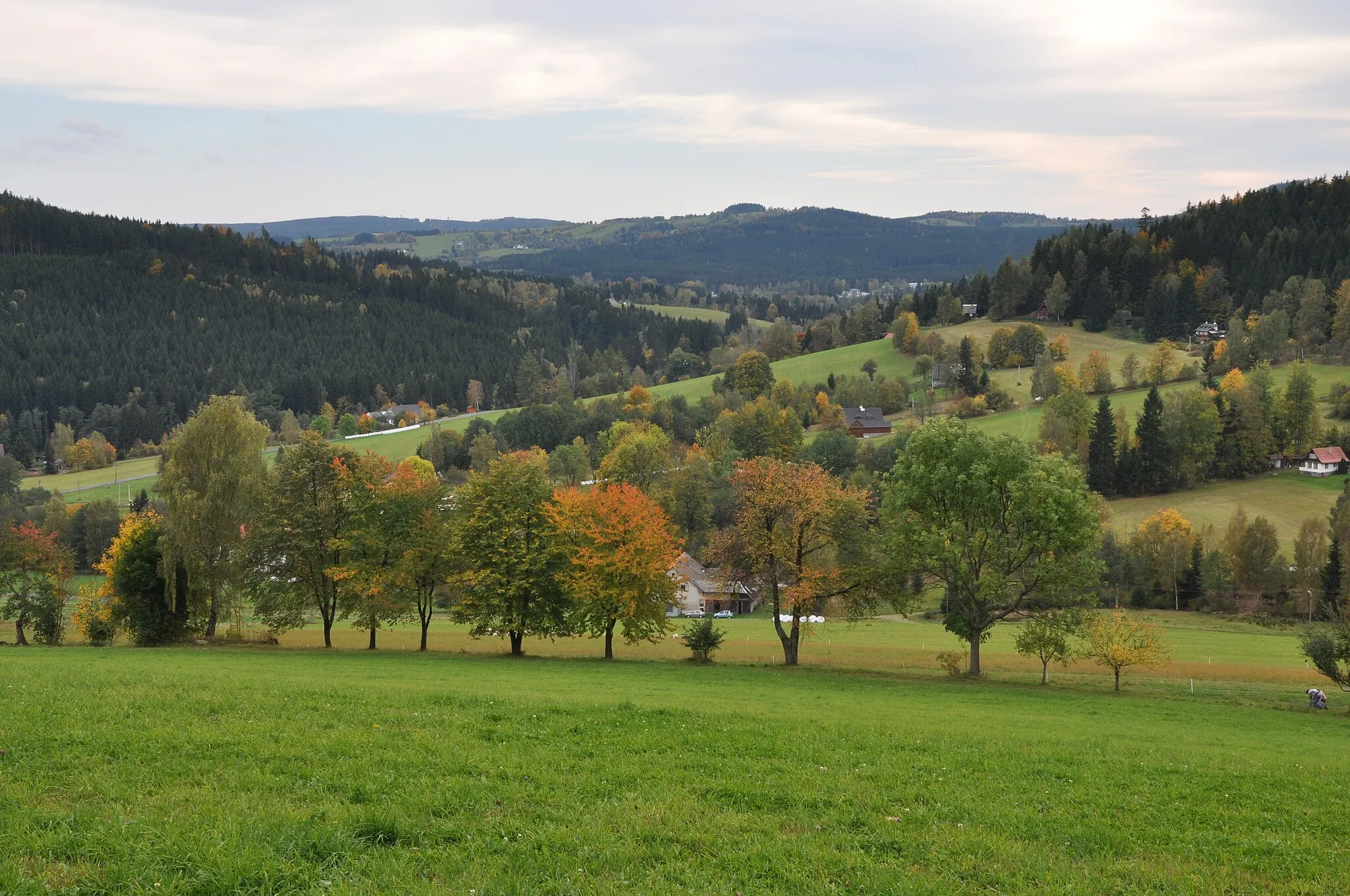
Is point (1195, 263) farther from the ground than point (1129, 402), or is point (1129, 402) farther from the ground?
point (1195, 263)

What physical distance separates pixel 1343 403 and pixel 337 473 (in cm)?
11756

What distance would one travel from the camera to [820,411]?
14062 cm

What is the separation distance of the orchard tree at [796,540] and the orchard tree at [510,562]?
8374mm

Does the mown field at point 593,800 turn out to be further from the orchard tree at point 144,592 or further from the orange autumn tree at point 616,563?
the orchard tree at point 144,592

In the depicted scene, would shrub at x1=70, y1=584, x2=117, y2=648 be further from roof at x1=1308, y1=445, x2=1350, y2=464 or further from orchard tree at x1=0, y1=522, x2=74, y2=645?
roof at x1=1308, y1=445, x2=1350, y2=464

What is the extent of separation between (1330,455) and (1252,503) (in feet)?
46.5

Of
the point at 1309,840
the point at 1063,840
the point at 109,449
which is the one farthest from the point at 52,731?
the point at 109,449

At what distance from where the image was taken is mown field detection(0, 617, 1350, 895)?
30.0 feet

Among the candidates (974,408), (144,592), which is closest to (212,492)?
(144,592)

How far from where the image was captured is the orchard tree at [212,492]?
1805 inches

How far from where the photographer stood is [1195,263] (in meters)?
175

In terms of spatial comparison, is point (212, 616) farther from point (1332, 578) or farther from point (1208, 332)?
point (1208, 332)

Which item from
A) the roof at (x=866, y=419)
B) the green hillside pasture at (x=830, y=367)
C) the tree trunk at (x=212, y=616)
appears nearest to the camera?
the tree trunk at (x=212, y=616)

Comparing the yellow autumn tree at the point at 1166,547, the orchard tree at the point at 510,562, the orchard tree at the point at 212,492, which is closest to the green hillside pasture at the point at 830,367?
the yellow autumn tree at the point at 1166,547
